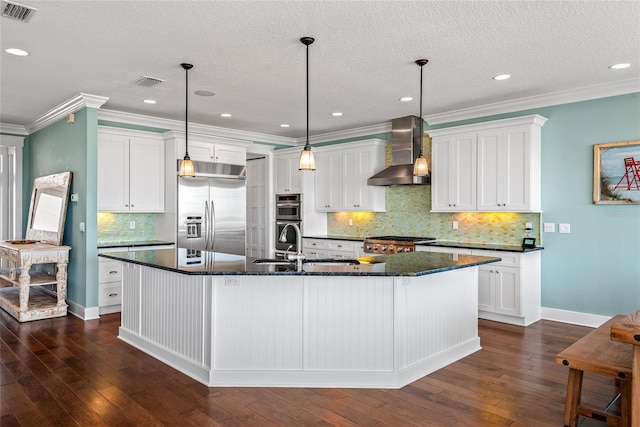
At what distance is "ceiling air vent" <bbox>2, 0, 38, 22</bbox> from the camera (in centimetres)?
290

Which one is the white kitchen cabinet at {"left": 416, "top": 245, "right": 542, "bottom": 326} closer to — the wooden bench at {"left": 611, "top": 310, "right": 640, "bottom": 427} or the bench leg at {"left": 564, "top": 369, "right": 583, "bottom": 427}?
the bench leg at {"left": 564, "top": 369, "right": 583, "bottom": 427}

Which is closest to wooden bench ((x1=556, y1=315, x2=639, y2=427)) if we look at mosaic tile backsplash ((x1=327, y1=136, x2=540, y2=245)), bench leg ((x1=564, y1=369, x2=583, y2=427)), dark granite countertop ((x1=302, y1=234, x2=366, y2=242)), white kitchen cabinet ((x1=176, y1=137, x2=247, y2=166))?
bench leg ((x1=564, y1=369, x2=583, y2=427))

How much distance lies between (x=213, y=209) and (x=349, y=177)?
2.15 meters

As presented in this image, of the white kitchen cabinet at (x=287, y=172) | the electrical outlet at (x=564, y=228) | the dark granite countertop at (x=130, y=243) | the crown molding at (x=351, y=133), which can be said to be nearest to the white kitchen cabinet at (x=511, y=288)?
the electrical outlet at (x=564, y=228)

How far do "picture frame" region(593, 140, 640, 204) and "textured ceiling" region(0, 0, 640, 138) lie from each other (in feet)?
2.36

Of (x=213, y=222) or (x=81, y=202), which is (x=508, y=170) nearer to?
(x=213, y=222)

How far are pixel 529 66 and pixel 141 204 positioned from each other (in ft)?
16.5

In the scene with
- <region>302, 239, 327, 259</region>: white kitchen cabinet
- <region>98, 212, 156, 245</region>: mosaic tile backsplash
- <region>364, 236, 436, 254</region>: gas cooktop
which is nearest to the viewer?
<region>364, 236, 436, 254</region>: gas cooktop

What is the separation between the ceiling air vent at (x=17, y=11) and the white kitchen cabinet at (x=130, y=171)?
2.86m

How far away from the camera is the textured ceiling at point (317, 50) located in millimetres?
3010

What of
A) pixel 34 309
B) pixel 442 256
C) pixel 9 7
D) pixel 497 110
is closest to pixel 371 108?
pixel 497 110

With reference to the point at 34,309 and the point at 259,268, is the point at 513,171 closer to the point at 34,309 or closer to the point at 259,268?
the point at 259,268

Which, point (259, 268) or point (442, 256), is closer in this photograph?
point (259, 268)

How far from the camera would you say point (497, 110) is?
561 cm
